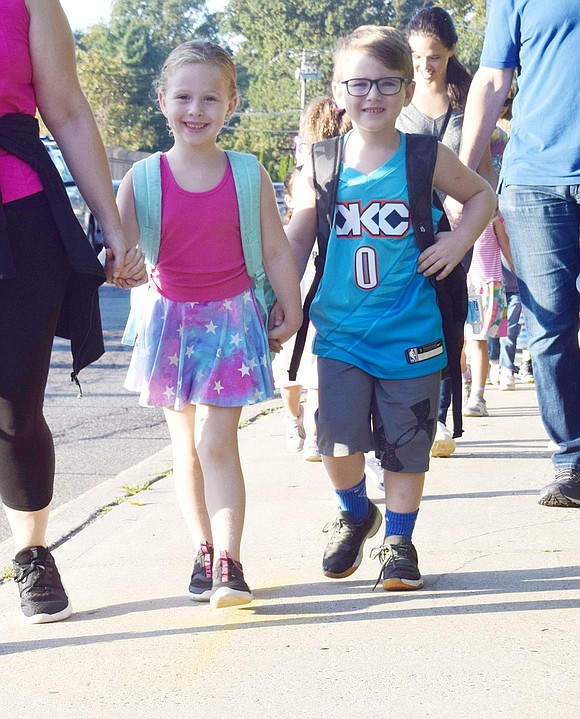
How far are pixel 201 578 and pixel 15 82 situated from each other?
1.57 metres

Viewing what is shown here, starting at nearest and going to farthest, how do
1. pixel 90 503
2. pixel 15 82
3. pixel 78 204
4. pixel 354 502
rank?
pixel 15 82
pixel 354 502
pixel 90 503
pixel 78 204

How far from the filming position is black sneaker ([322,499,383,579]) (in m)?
3.85

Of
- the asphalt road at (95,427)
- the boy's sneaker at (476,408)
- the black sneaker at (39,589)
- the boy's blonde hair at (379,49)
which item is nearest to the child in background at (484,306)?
the boy's sneaker at (476,408)

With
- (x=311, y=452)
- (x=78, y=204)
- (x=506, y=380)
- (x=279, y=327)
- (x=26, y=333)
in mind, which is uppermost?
(x=26, y=333)

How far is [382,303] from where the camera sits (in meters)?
3.82

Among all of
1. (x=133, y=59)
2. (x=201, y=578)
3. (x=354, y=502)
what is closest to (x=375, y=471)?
(x=354, y=502)

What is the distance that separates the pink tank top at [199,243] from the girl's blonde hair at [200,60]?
28 cm

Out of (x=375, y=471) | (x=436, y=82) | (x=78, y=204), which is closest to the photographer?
(x=375, y=471)

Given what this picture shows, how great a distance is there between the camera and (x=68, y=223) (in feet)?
10.9

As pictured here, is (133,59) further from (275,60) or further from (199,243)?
(199,243)

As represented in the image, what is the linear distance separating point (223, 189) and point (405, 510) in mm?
1168

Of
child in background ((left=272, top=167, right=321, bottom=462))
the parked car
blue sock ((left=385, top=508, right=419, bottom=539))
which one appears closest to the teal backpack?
blue sock ((left=385, top=508, right=419, bottom=539))

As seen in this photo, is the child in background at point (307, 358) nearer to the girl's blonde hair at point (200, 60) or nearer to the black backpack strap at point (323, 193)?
the black backpack strap at point (323, 193)

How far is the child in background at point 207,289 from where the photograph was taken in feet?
12.1
